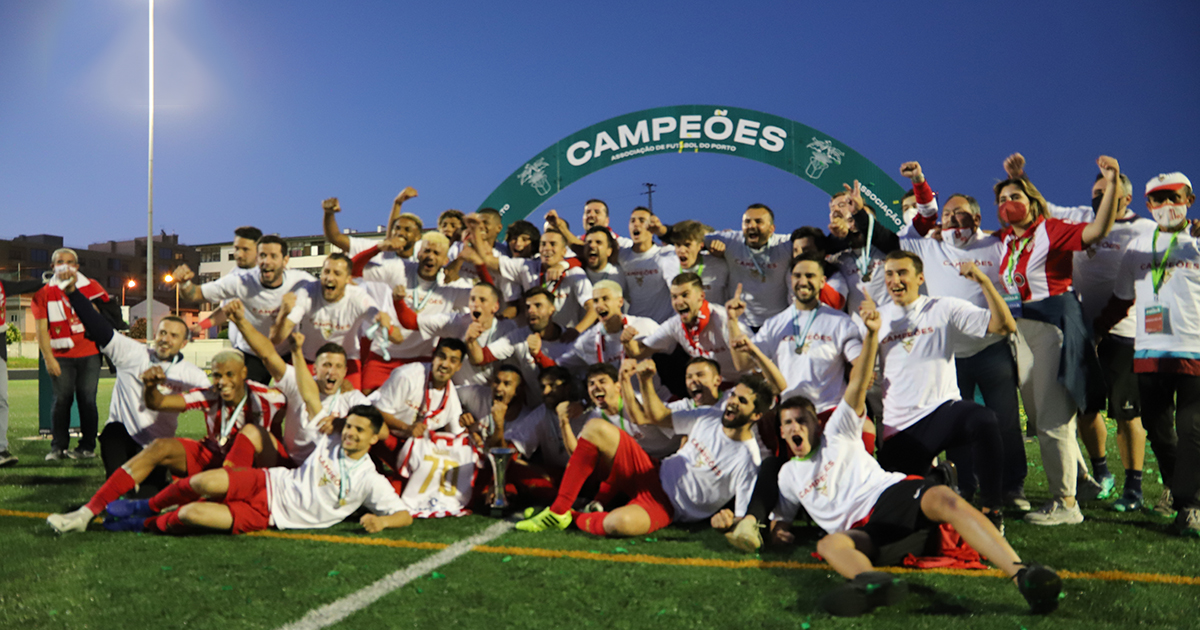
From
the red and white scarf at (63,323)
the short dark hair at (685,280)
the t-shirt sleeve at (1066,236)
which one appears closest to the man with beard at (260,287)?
the red and white scarf at (63,323)

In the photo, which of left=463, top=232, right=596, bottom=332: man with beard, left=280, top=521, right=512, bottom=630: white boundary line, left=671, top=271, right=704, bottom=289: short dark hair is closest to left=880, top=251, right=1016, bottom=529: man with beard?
left=671, top=271, right=704, bottom=289: short dark hair

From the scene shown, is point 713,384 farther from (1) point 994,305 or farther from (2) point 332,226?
(2) point 332,226

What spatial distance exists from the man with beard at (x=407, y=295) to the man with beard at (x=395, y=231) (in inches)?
5.4

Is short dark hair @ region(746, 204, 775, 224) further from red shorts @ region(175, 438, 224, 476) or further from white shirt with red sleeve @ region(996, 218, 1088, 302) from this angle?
red shorts @ region(175, 438, 224, 476)

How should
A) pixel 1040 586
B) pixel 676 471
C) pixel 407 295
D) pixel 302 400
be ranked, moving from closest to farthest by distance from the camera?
pixel 1040 586
pixel 676 471
pixel 302 400
pixel 407 295

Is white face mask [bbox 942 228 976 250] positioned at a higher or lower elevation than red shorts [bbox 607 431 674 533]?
higher

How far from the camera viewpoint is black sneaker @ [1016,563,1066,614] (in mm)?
3322

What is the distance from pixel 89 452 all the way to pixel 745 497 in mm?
7670

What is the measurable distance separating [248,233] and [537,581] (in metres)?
4.91

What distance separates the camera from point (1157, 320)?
5152 mm

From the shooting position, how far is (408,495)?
5.75 meters

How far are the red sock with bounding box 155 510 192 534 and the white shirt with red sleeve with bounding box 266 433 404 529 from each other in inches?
20.0

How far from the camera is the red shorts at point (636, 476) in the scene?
5348mm

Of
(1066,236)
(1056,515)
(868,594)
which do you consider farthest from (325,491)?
(1066,236)
